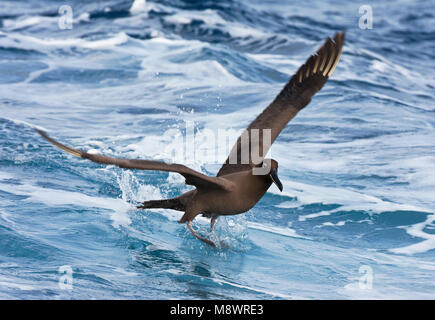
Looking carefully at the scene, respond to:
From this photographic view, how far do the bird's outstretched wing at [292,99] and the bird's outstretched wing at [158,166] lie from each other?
85 centimetres

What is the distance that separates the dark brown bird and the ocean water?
2.07ft

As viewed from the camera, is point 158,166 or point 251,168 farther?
point 251,168

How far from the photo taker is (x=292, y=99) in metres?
8.81

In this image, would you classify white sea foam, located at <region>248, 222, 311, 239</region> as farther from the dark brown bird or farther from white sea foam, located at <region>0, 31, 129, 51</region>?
white sea foam, located at <region>0, 31, 129, 51</region>

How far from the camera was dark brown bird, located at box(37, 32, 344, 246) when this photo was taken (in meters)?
7.71

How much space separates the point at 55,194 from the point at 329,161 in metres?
4.77

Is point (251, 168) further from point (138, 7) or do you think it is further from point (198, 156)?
point (138, 7)

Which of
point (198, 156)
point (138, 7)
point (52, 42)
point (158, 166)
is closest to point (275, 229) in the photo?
point (198, 156)

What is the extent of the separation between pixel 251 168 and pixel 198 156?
3924 mm

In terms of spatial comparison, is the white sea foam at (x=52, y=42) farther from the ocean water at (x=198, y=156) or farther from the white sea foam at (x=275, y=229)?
the white sea foam at (x=275, y=229)

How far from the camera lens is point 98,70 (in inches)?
695

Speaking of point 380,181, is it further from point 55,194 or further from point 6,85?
point 6,85

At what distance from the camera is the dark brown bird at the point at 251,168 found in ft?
25.3

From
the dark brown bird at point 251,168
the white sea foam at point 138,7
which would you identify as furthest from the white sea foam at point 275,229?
the white sea foam at point 138,7
